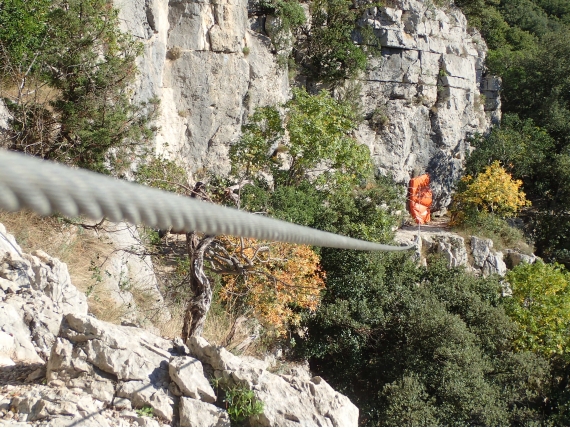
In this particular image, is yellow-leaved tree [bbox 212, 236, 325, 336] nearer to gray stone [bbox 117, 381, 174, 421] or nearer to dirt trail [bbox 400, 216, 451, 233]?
gray stone [bbox 117, 381, 174, 421]

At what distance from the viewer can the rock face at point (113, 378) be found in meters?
3.55

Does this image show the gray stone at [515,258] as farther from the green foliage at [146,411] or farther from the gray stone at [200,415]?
the green foliage at [146,411]

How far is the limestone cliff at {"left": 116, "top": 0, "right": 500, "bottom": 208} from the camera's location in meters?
12.5

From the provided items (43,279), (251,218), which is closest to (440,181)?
(43,279)

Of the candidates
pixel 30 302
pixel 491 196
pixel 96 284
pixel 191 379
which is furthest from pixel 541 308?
pixel 30 302

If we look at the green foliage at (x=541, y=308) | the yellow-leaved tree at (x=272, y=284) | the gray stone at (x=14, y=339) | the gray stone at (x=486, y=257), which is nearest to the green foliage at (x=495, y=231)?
the gray stone at (x=486, y=257)

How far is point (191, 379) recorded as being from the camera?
397 cm

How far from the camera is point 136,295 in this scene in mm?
6938

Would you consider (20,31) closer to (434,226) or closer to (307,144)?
(307,144)

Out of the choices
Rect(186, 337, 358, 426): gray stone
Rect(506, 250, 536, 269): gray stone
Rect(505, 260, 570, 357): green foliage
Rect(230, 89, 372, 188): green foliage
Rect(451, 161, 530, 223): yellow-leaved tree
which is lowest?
Rect(506, 250, 536, 269): gray stone

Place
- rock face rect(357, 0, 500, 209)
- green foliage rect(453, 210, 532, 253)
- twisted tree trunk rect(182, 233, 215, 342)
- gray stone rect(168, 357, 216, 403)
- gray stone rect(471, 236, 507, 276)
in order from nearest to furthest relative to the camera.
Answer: gray stone rect(168, 357, 216, 403), twisted tree trunk rect(182, 233, 215, 342), gray stone rect(471, 236, 507, 276), green foliage rect(453, 210, 532, 253), rock face rect(357, 0, 500, 209)

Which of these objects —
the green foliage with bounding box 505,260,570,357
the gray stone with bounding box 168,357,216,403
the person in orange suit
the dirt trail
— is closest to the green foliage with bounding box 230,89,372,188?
the green foliage with bounding box 505,260,570,357

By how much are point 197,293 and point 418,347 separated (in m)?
4.63

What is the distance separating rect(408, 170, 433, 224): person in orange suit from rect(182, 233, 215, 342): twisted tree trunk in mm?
12948
